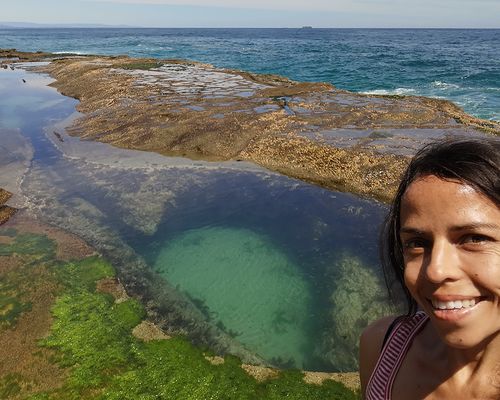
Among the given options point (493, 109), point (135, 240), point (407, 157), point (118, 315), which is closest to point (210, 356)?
point (118, 315)

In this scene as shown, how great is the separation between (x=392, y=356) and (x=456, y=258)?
2.72ft

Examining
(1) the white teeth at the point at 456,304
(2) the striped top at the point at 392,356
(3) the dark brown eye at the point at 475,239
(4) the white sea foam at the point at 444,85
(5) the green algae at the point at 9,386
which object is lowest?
(5) the green algae at the point at 9,386

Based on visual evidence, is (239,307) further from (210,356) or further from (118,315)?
(118,315)

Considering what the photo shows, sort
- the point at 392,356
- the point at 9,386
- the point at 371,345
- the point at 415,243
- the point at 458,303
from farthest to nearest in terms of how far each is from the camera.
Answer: the point at 9,386, the point at 371,345, the point at 392,356, the point at 415,243, the point at 458,303

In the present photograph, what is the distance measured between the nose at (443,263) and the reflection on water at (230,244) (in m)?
5.20

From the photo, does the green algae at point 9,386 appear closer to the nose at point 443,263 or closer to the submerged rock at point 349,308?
the submerged rock at point 349,308

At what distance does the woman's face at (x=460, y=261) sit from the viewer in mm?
1600

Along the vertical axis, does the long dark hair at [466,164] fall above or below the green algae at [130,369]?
above

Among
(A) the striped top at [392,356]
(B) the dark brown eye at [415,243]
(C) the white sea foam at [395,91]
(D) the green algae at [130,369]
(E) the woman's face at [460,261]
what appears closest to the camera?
(E) the woman's face at [460,261]

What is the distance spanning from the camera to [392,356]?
7.11 feet

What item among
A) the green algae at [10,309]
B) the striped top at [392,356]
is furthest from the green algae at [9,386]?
the striped top at [392,356]

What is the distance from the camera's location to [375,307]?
24.4ft

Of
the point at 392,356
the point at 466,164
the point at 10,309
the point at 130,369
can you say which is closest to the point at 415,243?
the point at 466,164

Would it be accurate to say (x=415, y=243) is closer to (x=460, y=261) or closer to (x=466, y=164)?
(x=460, y=261)
